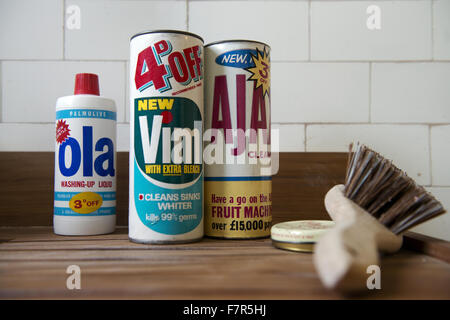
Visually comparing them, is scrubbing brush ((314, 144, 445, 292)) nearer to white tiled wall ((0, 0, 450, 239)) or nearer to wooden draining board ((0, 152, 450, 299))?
wooden draining board ((0, 152, 450, 299))

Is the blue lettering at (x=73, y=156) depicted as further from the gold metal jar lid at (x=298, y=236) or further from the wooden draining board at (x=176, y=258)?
the gold metal jar lid at (x=298, y=236)

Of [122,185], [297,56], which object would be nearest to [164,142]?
[122,185]

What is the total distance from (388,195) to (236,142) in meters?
0.21

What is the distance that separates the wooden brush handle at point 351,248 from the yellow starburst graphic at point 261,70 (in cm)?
21

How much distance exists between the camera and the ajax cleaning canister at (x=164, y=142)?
45cm

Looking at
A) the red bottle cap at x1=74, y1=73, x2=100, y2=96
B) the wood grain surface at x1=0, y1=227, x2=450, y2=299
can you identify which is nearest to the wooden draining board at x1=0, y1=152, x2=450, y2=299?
the wood grain surface at x1=0, y1=227, x2=450, y2=299

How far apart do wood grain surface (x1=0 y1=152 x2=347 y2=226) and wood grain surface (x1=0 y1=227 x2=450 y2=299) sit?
0.14 metres

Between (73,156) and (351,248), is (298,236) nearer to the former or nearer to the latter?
(351,248)

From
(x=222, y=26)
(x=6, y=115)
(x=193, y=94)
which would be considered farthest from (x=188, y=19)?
(x=6, y=115)

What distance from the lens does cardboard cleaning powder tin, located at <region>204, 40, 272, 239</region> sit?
0.49 meters

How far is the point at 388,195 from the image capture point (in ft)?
1.32

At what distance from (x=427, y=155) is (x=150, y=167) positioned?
1.71 ft

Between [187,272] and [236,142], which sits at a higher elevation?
[236,142]

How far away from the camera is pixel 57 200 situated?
529mm
